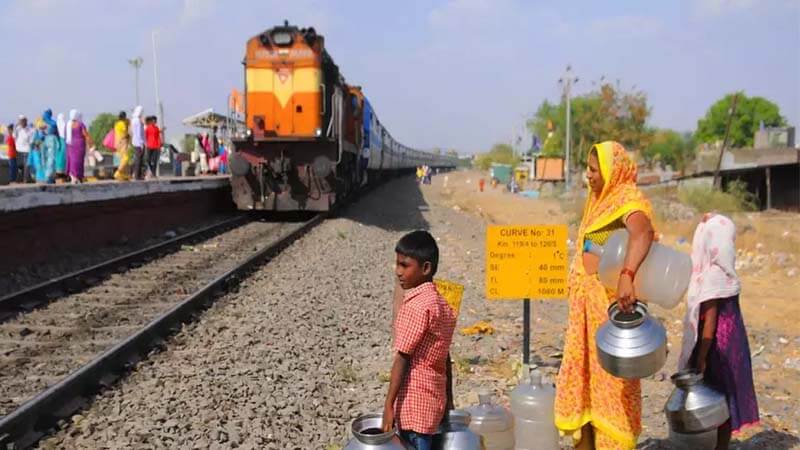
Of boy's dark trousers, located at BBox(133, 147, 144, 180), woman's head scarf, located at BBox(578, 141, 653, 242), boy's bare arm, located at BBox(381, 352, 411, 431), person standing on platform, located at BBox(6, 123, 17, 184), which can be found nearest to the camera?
boy's bare arm, located at BBox(381, 352, 411, 431)

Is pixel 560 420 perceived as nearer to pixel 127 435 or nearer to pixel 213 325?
pixel 127 435

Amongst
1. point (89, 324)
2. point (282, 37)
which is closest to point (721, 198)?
point (282, 37)

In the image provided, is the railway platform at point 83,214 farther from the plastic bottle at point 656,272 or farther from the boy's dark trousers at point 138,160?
the plastic bottle at point 656,272

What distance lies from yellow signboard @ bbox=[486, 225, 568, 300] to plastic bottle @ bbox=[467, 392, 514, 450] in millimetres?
1480

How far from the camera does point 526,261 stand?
5.22m

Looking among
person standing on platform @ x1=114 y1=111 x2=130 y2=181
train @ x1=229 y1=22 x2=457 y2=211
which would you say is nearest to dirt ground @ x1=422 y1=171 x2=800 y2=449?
train @ x1=229 y1=22 x2=457 y2=211

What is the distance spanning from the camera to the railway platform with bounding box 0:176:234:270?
31.5ft

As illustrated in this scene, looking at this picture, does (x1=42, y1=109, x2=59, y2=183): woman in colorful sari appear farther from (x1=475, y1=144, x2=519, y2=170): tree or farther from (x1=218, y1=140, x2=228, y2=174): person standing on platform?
(x1=475, y1=144, x2=519, y2=170): tree

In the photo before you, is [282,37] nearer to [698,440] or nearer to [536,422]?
[536,422]

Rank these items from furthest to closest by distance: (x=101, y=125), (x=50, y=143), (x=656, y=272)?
(x=101, y=125) → (x=50, y=143) → (x=656, y=272)

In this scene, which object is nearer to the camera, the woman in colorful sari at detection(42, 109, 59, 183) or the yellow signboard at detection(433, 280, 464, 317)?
the yellow signboard at detection(433, 280, 464, 317)

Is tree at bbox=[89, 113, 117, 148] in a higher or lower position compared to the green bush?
higher

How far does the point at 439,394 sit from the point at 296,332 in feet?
12.8

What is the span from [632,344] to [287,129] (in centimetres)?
1362
